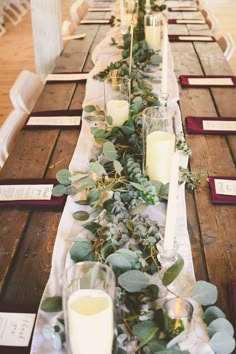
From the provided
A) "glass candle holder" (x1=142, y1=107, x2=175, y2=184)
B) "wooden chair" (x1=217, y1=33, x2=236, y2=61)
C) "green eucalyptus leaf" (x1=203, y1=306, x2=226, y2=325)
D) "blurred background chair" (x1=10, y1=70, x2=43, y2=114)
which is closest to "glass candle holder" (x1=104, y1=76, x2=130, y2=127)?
"glass candle holder" (x1=142, y1=107, x2=175, y2=184)

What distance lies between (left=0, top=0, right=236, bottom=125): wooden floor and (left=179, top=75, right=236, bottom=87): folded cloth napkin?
2019 millimetres

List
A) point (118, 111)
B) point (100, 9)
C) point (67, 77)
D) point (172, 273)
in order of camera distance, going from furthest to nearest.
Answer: point (100, 9) → point (67, 77) → point (118, 111) → point (172, 273)

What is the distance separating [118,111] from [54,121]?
42 centimetres

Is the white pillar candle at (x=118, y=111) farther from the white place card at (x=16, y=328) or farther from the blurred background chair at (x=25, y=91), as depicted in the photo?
the white place card at (x=16, y=328)

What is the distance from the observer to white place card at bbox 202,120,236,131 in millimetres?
2102

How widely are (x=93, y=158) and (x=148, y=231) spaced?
508mm

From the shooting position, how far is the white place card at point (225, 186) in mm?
1639

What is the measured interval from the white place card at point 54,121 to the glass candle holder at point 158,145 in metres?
0.62

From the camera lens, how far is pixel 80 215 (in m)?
1.43

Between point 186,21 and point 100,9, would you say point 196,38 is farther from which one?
point 100,9

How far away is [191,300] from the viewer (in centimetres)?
114

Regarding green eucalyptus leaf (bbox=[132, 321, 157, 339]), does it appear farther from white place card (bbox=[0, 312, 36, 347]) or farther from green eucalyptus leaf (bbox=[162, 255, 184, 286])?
white place card (bbox=[0, 312, 36, 347])

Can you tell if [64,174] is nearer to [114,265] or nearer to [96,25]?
[114,265]

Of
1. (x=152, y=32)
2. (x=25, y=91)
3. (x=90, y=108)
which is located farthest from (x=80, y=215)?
(x=152, y=32)
